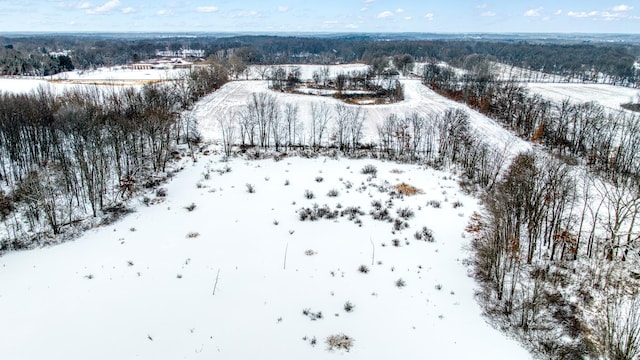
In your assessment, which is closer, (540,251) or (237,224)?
(540,251)

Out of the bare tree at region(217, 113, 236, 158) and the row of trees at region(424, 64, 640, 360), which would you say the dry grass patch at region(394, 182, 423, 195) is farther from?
the bare tree at region(217, 113, 236, 158)

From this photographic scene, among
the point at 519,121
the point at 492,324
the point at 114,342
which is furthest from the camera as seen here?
the point at 519,121

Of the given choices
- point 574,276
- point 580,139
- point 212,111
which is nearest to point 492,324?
point 574,276

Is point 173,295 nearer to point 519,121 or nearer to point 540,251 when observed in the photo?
point 540,251

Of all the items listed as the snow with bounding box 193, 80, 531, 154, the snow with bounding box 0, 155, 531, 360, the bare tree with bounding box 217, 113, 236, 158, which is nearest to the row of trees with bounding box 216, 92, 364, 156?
the bare tree with bounding box 217, 113, 236, 158

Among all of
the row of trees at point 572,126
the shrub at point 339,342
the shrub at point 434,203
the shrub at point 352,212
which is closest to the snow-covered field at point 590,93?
the row of trees at point 572,126

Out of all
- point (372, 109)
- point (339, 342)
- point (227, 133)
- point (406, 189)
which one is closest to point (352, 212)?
point (406, 189)
